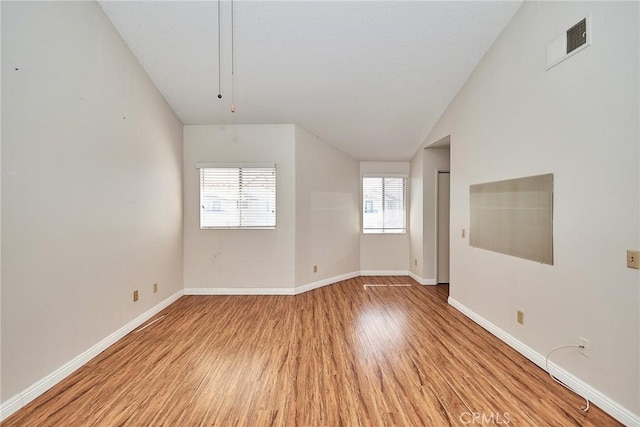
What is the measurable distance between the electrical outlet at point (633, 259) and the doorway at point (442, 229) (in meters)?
3.32

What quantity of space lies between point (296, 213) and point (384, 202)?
2.15 metres

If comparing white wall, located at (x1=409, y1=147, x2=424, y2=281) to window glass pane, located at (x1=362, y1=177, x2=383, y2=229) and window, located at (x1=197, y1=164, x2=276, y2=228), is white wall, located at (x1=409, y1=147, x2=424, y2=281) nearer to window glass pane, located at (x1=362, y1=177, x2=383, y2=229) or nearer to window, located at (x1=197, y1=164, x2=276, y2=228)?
window glass pane, located at (x1=362, y1=177, x2=383, y2=229)

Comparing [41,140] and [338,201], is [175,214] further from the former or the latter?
[338,201]

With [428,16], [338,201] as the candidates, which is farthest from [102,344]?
[428,16]

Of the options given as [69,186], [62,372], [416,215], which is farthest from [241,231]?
[416,215]

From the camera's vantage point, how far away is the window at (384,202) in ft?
18.9

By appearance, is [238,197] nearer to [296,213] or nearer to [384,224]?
[296,213]

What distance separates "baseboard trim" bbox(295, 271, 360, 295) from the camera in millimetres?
4519

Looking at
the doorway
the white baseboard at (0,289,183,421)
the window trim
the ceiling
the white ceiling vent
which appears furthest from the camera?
the doorway

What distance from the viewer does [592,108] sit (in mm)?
1979

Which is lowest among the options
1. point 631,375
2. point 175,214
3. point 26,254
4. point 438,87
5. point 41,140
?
point 631,375

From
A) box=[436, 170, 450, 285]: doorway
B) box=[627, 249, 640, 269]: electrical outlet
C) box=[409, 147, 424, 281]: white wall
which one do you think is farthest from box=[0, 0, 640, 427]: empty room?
box=[436, 170, 450, 285]: doorway

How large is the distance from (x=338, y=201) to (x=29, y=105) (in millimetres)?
4066

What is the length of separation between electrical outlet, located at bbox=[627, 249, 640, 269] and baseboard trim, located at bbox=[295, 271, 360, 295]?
11.8 ft
